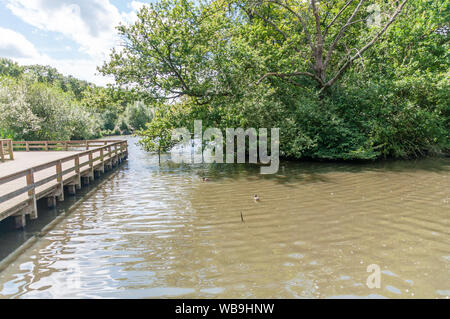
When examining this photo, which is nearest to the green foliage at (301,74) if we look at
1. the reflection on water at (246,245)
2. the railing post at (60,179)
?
the reflection on water at (246,245)

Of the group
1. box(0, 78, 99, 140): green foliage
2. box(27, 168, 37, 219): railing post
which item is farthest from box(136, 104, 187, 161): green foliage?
box(0, 78, 99, 140): green foliage

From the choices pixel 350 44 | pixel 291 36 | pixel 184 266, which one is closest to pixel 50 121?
pixel 291 36

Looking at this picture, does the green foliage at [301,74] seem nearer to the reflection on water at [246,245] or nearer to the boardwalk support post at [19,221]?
the reflection on water at [246,245]

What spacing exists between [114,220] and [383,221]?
22.8ft

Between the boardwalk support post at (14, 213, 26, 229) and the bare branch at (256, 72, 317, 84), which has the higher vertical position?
the bare branch at (256, 72, 317, 84)

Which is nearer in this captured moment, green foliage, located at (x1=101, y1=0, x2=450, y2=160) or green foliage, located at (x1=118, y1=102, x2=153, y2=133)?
green foliage, located at (x1=101, y1=0, x2=450, y2=160)

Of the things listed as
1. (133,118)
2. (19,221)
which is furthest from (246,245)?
(133,118)

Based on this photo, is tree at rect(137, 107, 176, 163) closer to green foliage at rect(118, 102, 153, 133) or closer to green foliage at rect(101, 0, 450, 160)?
green foliage at rect(101, 0, 450, 160)

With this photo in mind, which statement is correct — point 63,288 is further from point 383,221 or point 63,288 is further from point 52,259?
Answer: point 383,221

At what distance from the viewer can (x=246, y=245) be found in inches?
248

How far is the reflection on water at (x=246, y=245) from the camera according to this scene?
4.68 m

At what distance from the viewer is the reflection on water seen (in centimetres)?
468

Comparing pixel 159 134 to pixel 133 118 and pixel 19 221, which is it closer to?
pixel 19 221

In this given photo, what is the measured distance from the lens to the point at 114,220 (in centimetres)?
821
